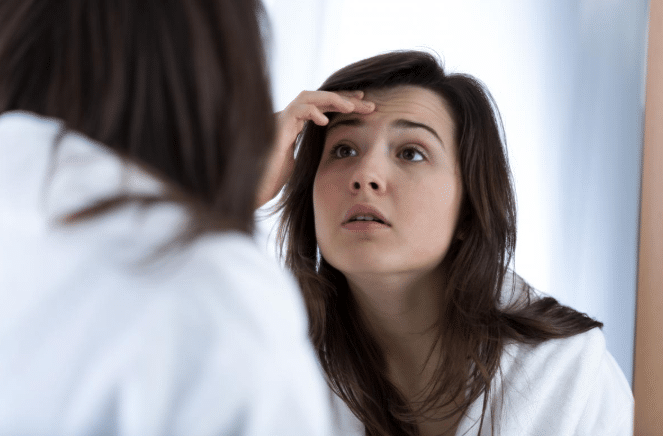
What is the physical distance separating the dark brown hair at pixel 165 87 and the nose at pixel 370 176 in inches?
23.4

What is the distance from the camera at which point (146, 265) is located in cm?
38

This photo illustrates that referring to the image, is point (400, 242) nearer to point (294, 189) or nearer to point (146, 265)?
point (294, 189)

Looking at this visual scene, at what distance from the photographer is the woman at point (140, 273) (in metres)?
0.37

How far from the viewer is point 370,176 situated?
106 centimetres

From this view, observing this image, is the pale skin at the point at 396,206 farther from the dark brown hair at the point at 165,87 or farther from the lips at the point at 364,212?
the dark brown hair at the point at 165,87

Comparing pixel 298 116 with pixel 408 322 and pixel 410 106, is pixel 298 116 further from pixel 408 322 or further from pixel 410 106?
pixel 408 322

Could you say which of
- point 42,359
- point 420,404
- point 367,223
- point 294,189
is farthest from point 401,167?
point 42,359

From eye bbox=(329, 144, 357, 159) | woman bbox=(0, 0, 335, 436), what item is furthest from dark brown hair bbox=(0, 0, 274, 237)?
eye bbox=(329, 144, 357, 159)

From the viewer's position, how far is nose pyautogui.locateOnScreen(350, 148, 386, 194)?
1.06 metres

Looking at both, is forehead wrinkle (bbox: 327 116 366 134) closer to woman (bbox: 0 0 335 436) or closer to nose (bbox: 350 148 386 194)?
nose (bbox: 350 148 386 194)

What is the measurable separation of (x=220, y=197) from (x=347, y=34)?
4.54 ft

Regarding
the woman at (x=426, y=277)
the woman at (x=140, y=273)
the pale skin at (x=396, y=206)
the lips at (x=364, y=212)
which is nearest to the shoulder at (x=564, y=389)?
the woman at (x=426, y=277)

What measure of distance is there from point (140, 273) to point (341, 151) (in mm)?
831

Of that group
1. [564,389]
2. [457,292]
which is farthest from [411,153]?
[564,389]
